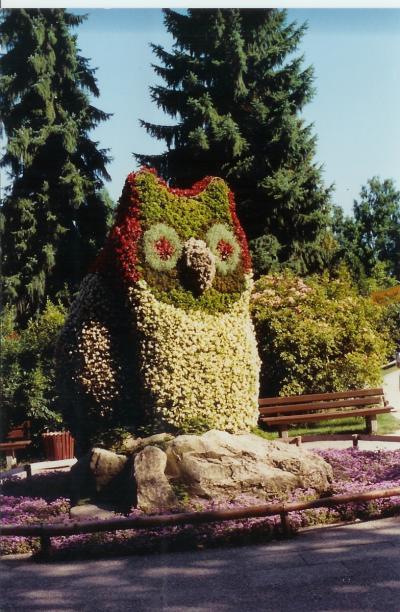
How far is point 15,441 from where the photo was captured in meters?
12.4

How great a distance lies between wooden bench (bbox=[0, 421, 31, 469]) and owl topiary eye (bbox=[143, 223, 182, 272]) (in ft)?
17.6

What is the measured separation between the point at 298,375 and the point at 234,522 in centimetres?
830

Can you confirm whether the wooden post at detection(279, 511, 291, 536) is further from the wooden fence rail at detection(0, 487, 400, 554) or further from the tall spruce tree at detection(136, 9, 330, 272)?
the tall spruce tree at detection(136, 9, 330, 272)

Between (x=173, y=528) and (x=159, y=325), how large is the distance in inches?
92.9

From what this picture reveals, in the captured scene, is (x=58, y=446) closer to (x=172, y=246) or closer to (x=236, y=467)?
(x=236, y=467)

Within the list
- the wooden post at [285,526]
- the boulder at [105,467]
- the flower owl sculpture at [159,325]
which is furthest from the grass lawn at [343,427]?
the wooden post at [285,526]

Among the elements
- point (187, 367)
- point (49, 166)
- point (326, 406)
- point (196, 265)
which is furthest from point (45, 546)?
point (49, 166)

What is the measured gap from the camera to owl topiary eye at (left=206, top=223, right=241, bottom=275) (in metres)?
7.96

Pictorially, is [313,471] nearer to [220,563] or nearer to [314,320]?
[220,563]

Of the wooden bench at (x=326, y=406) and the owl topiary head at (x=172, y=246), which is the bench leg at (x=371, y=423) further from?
the owl topiary head at (x=172, y=246)

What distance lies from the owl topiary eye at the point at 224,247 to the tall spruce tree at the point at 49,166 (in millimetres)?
10910

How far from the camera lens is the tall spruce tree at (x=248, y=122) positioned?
1870 centimetres

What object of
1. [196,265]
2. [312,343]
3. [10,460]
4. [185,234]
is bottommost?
[10,460]

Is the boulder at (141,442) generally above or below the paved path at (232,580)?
above
